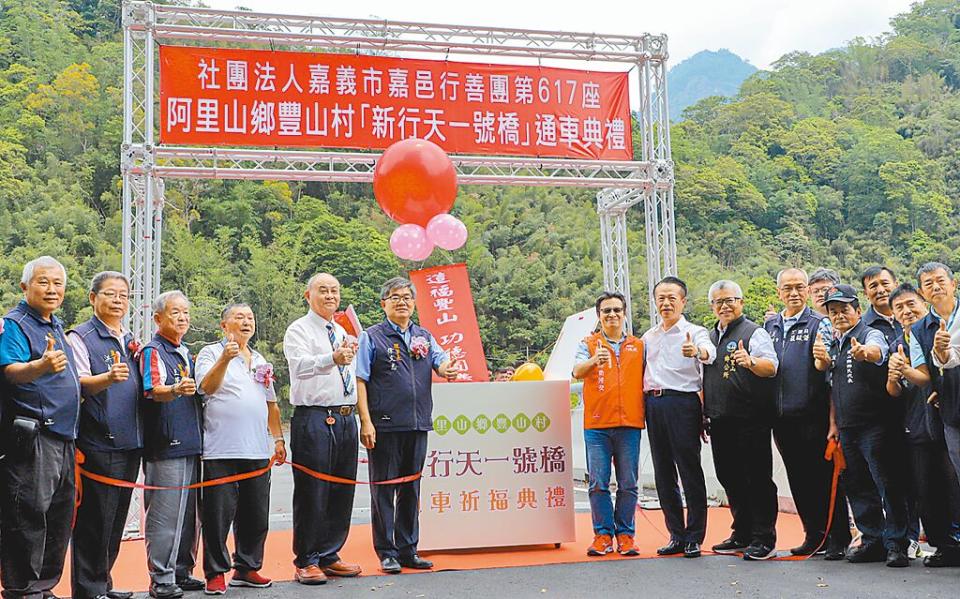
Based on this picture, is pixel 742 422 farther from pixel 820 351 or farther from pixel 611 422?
pixel 611 422

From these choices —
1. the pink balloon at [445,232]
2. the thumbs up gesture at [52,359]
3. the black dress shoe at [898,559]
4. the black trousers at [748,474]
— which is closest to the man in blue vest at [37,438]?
the thumbs up gesture at [52,359]

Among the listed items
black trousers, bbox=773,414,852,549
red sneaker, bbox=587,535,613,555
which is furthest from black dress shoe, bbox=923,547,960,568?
red sneaker, bbox=587,535,613,555

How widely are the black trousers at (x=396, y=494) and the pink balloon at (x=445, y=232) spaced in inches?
70.3

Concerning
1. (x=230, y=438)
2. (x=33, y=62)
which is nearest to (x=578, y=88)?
(x=230, y=438)

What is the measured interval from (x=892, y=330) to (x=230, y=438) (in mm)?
2949

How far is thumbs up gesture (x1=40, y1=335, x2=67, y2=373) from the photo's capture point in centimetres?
269

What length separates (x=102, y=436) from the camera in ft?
10.0

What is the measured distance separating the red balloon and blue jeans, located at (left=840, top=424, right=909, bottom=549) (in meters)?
2.94

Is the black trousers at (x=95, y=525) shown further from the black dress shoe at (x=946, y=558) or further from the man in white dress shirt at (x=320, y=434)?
the black dress shoe at (x=946, y=558)

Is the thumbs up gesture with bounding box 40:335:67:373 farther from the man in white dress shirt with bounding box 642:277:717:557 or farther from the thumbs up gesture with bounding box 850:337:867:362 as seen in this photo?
the thumbs up gesture with bounding box 850:337:867:362

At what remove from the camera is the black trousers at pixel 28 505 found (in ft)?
8.92

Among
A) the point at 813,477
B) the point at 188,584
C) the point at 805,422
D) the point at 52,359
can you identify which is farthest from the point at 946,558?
the point at 52,359

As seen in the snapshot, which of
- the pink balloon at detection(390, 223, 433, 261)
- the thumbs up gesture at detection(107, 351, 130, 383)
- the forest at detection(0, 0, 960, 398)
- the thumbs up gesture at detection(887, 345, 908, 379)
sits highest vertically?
the forest at detection(0, 0, 960, 398)

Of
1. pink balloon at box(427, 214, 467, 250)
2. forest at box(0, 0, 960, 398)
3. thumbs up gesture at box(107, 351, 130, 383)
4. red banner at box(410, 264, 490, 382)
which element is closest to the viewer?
thumbs up gesture at box(107, 351, 130, 383)
